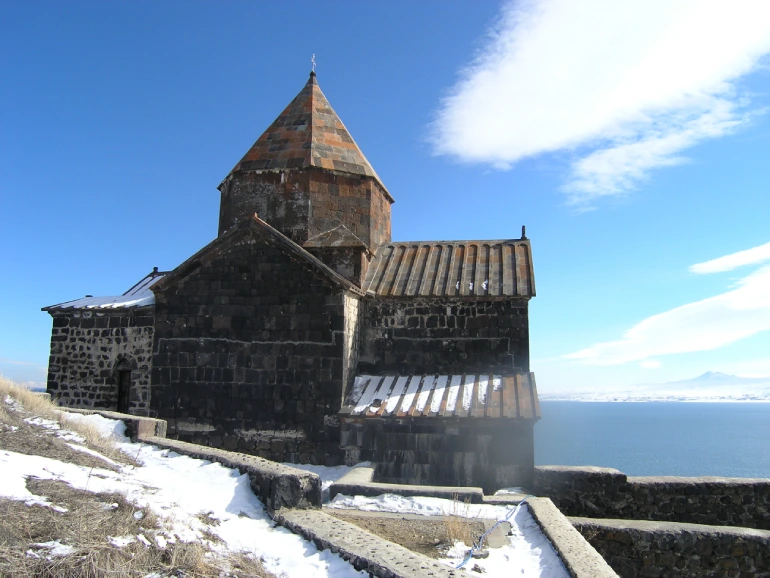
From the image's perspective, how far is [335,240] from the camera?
33.9 feet

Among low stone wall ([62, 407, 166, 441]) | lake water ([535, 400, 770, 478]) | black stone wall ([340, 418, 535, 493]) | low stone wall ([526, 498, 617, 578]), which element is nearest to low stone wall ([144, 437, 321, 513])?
low stone wall ([62, 407, 166, 441])

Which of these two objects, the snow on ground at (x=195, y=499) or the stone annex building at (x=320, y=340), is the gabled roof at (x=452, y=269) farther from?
the snow on ground at (x=195, y=499)

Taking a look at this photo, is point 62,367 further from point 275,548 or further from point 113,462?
point 275,548

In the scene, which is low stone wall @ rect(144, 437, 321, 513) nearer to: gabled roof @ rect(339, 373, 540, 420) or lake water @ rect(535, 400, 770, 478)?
gabled roof @ rect(339, 373, 540, 420)

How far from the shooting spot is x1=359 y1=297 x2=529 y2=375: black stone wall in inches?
394

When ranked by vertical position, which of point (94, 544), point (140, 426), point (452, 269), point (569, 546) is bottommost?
point (569, 546)

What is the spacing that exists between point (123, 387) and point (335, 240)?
476 cm

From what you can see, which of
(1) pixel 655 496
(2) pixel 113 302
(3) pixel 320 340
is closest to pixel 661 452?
(1) pixel 655 496

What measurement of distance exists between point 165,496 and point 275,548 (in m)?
1.08

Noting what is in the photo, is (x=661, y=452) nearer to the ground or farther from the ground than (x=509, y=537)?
nearer to the ground

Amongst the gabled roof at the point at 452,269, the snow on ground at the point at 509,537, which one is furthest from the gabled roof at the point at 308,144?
the snow on ground at the point at 509,537

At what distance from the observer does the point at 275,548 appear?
4.20 metres

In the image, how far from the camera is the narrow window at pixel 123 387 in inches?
414

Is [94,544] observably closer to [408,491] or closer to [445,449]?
[408,491]
